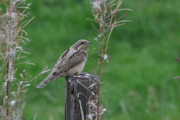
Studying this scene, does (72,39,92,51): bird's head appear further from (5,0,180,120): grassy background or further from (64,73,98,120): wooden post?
(64,73,98,120): wooden post

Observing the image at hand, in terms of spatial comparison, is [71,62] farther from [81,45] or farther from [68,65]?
[81,45]

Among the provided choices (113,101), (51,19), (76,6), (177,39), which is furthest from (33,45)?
(177,39)

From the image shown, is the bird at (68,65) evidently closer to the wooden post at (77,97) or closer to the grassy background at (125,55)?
the wooden post at (77,97)

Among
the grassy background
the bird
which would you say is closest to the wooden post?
the bird

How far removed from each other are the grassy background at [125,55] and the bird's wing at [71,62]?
1.93 meters

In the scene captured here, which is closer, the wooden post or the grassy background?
the wooden post

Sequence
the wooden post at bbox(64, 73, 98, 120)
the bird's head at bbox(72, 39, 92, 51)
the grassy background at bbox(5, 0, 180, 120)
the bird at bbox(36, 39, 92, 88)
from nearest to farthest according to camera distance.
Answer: the wooden post at bbox(64, 73, 98, 120)
the bird at bbox(36, 39, 92, 88)
the bird's head at bbox(72, 39, 92, 51)
the grassy background at bbox(5, 0, 180, 120)

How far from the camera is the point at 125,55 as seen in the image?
7930 mm

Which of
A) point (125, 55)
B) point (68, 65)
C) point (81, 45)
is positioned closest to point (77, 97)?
point (68, 65)

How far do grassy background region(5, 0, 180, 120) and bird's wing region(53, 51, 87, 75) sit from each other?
1.93m

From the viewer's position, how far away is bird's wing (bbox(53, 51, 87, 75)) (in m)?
4.23

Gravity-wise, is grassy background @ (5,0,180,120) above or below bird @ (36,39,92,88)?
below

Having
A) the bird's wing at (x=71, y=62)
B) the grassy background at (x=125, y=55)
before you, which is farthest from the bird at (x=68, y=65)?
the grassy background at (x=125, y=55)

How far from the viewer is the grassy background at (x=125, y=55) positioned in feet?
20.9
